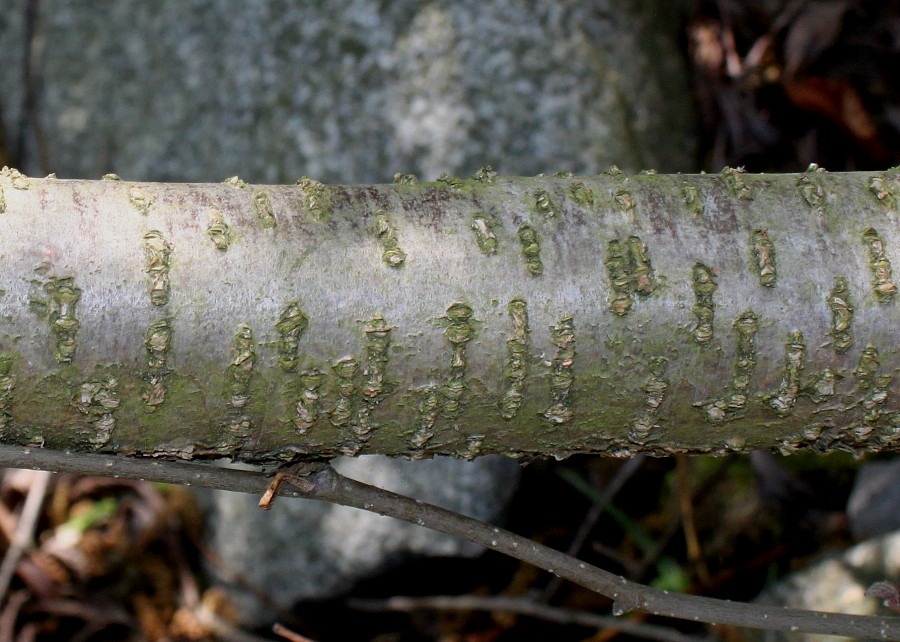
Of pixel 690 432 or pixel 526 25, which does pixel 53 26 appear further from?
pixel 690 432

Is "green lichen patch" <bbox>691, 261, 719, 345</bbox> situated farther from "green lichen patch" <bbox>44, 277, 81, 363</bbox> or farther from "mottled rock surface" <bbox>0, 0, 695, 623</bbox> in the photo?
"mottled rock surface" <bbox>0, 0, 695, 623</bbox>

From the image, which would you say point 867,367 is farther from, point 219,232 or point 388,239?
point 219,232

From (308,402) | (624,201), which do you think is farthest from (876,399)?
(308,402)

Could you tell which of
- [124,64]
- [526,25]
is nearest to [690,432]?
[526,25]

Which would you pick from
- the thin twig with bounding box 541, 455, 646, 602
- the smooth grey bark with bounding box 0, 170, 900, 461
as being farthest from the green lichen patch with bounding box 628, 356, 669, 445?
the thin twig with bounding box 541, 455, 646, 602

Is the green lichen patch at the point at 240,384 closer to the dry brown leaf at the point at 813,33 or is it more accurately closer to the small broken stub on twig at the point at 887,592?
the small broken stub on twig at the point at 887,592

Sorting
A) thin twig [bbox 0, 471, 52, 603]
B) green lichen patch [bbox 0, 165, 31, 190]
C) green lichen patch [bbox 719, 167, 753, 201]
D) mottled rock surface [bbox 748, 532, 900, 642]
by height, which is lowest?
thin twig [bbox 0, 471, 52, 603]

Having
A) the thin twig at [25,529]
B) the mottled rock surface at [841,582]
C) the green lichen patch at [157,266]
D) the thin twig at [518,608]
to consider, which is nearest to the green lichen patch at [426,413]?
the green lichen patch at [157,266]
